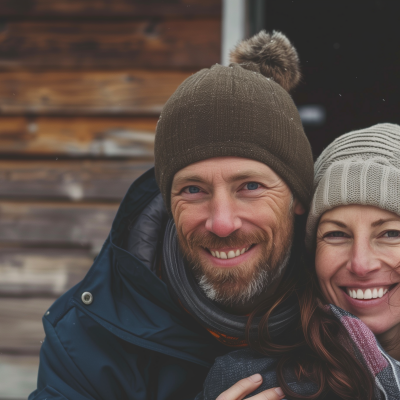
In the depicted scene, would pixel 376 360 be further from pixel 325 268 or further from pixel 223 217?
pixel 223 217

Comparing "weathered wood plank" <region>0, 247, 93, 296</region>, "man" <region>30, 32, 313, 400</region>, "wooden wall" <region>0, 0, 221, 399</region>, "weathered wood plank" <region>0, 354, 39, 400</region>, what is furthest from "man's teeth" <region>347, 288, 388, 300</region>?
"weathered wood plank" <region>0, 354, 39, 400</region>

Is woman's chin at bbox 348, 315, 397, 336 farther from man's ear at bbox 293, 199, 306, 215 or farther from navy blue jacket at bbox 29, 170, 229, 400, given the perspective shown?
navy blue jacket at bbox 29, 170, 229, 400

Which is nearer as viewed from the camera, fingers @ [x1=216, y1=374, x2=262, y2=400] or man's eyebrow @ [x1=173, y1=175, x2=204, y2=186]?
fingers @ [x1=216, y1=374, x2=262, y2=400]

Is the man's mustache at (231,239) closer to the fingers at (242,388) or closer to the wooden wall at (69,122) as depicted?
the fingers at (242,388)

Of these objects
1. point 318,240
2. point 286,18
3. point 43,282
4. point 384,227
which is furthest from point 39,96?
point 286,18

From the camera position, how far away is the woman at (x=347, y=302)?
1510mm

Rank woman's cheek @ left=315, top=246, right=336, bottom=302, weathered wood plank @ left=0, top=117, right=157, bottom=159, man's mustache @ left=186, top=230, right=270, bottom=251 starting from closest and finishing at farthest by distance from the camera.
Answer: woman's cheek @ left=315, top=246, right=336, bottom=302
man's mustache @ left=186, top=230, right=270, bottom=251
weathered wood plank @ left=0, top=117, right=157, bottom=159

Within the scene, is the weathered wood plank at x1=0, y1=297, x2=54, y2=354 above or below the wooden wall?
below

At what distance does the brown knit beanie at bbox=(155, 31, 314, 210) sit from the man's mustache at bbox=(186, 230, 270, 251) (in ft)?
0.85

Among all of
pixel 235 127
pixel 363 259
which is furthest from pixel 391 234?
pixel 235 127

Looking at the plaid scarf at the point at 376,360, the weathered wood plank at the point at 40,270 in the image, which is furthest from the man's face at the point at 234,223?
the weathered wood plank at the point at 40,270

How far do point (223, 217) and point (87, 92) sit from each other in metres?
1.78

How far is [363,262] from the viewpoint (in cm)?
152

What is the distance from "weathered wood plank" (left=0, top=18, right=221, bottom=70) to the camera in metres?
2.91
